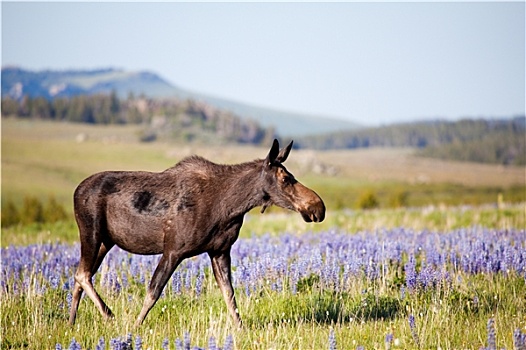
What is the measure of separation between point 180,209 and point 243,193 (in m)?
0.66

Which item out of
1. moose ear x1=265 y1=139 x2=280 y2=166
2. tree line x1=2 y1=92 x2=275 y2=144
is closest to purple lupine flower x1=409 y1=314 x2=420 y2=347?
moose ear x1=265 y1=139 x2=280 y2=166

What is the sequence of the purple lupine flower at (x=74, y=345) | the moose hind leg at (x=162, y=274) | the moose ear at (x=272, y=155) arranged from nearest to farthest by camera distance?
the purple lupine flower at (x=74, y=345) < the moose ear at (x=272, y=155) < the moose hind leg at (x=162, y=274)

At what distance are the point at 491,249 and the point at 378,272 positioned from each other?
297 centimetres

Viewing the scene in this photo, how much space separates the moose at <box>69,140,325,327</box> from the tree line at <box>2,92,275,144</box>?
5042 inches

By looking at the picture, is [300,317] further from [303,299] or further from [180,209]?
[180,209]

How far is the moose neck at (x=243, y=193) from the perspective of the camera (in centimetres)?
696

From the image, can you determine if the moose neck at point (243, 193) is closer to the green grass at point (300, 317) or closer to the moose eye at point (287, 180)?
the moose eye at point (287, 180)

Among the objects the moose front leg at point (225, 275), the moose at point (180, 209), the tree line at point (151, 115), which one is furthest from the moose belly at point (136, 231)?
the tree line at point (151, 115)

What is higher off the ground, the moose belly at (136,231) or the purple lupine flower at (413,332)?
the moose belly at (136,231)

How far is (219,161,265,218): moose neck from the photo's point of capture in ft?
22.8

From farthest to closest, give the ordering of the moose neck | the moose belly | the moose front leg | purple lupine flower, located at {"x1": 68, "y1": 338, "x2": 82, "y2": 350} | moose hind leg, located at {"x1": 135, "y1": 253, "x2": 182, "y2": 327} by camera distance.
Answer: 1. the moose front leg
2. the moose belly
3. the moose neck
4. moose hind leg, located at {"x1": 135, "y1": 253, "x2": 182, "y2": 327}
5. purple lupine flower, located at {"x1": 68, "y1": 338, "x2": 82, "y2": 350}

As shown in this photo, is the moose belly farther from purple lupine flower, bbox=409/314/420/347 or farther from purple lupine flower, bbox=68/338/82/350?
purple lupine flower, bbox=409/314/420/347

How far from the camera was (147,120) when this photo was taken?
6358 inches

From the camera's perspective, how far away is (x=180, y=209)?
22.8ft
